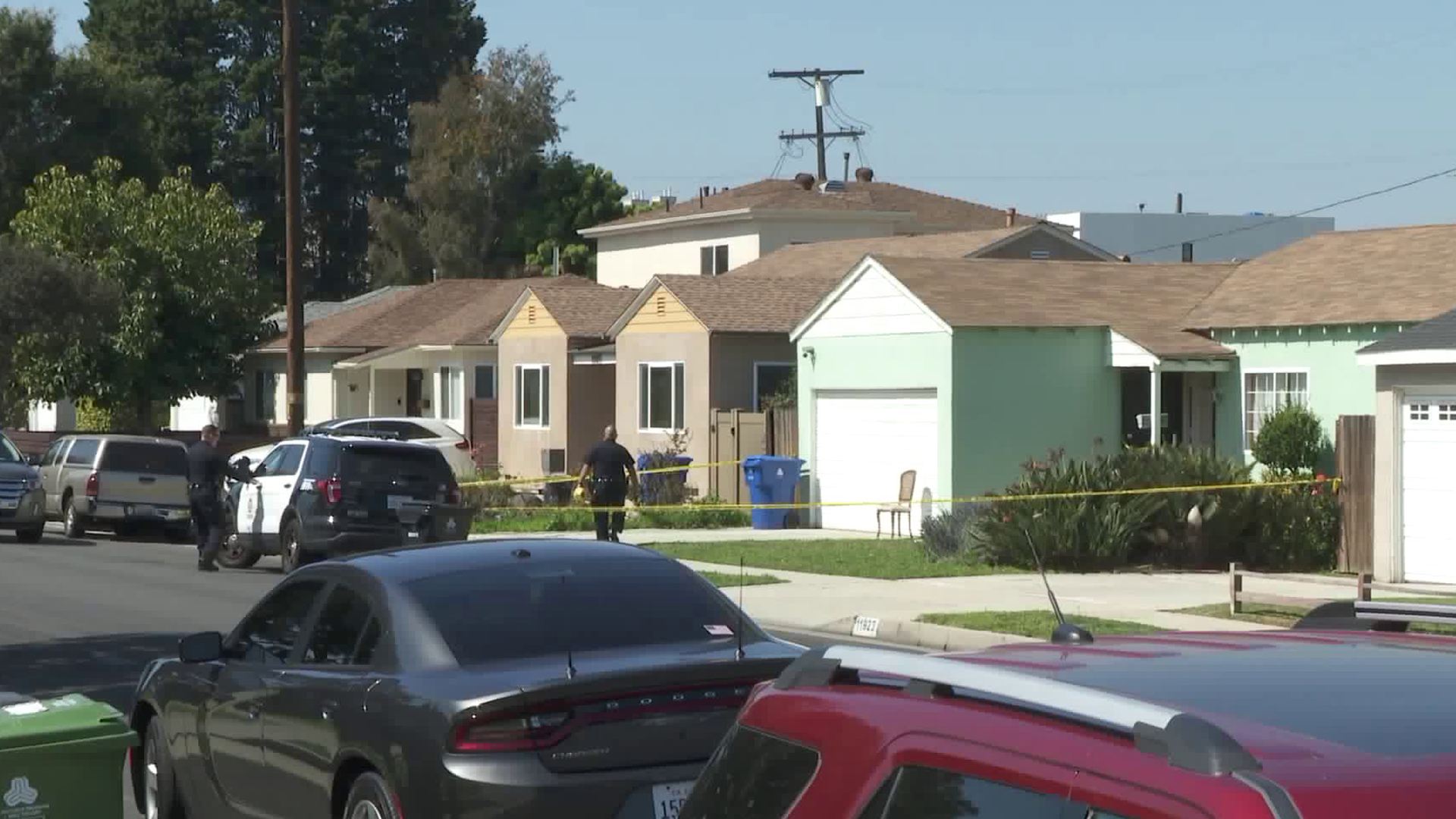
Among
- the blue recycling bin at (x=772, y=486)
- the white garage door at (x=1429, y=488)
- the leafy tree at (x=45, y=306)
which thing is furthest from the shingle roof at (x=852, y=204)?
the white garage door at (x=1429, y=488)

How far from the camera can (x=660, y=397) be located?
38500 millimetres

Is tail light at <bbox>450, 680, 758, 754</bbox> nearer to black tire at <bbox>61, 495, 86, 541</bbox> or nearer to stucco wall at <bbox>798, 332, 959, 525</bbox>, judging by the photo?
stucco wall at <bbox>798, 332, 959, 525</bbox>

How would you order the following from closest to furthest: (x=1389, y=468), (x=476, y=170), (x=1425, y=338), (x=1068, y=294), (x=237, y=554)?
(x=1425, y=338) < (x=1389, y=468) < (x=237, y=554) < (x=1068, y=294) < (x=476, y=170)

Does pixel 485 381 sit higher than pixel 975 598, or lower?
higher

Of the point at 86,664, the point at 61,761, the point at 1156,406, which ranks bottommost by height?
the point at 86,664

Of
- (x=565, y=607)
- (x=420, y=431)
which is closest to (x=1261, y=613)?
(x=565, y=607)

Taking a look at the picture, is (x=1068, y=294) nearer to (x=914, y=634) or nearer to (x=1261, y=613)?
(x=1261, y=613)

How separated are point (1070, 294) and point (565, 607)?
24685 mm

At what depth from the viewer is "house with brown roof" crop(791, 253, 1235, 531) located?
29703 mm

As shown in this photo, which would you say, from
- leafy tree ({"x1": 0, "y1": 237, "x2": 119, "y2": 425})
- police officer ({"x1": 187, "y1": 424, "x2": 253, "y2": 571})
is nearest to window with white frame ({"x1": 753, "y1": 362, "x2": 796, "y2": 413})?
police officer ({"x1": 187, "y1": 424, "x2": 253, "y2": 571})

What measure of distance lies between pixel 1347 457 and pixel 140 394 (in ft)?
112

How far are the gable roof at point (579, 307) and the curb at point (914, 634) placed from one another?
22.9m

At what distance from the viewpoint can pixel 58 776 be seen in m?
7.76

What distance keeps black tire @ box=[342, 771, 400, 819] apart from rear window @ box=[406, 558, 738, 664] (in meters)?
0.56
